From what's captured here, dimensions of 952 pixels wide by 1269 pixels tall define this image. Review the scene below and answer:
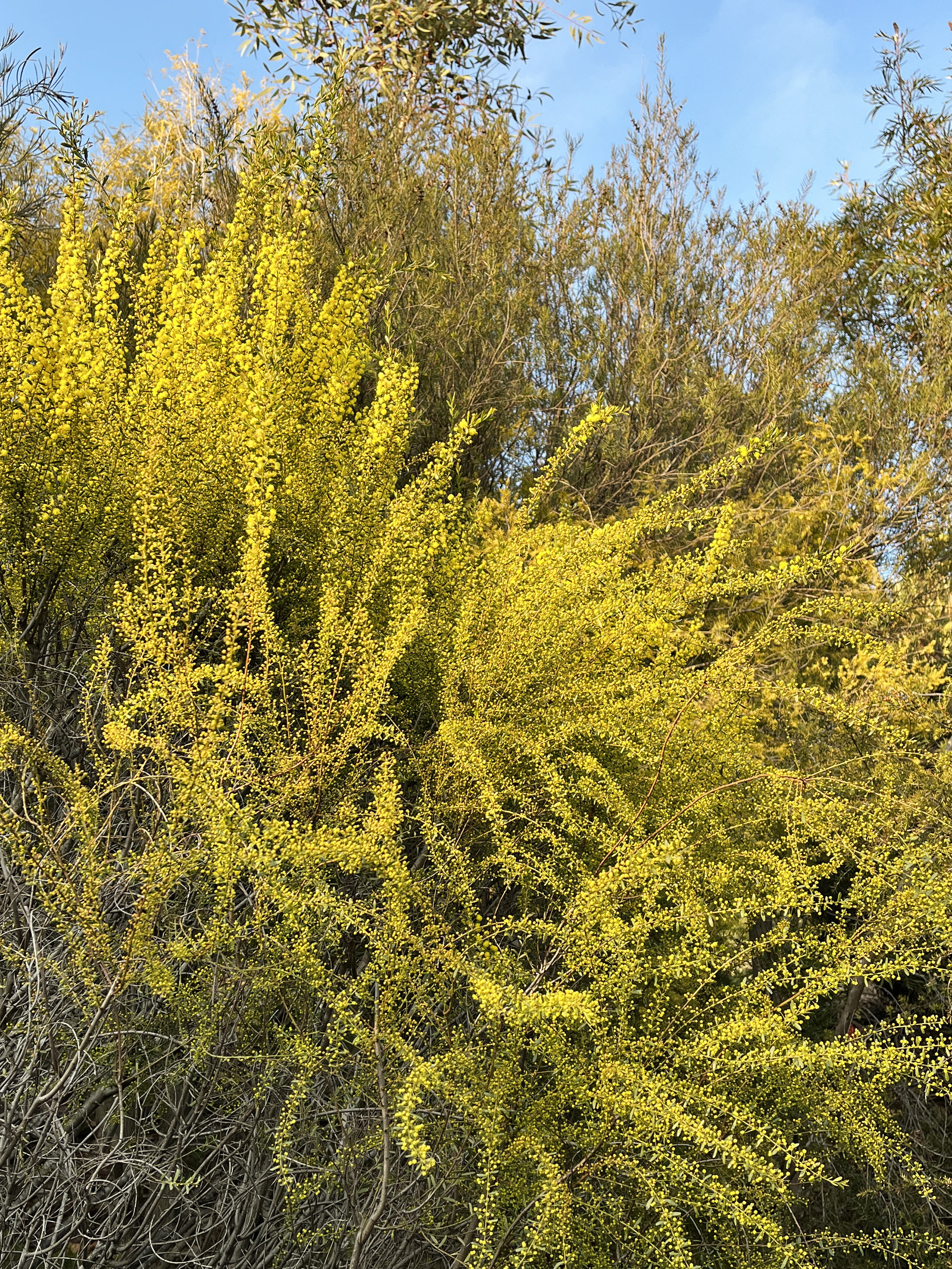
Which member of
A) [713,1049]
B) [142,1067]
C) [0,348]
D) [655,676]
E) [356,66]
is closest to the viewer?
[713,1049]

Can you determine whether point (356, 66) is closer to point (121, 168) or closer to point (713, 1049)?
point (121, 168)

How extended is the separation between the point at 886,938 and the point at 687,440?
13.3ft

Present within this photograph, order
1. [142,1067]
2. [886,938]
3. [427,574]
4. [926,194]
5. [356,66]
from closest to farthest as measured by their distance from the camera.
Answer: [886,938] → [142,1067] → [427,574] → [356,66] → [926,194]

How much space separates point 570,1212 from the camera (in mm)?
2279

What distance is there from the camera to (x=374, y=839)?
236 cm

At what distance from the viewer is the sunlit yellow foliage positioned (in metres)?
2.31

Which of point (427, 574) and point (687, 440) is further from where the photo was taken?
point (687, 440)

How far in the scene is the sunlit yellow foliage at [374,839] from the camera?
231cm

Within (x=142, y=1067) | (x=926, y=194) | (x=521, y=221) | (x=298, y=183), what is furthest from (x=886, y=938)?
(x=926, y=194)

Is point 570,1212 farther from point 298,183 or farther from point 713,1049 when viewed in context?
point 298,183

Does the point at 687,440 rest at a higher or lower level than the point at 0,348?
higher

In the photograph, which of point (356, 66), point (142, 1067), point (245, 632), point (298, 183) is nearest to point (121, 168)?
point (356, 66)

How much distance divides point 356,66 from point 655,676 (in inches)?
184

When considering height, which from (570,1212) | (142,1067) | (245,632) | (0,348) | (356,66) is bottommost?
(142,1067)
